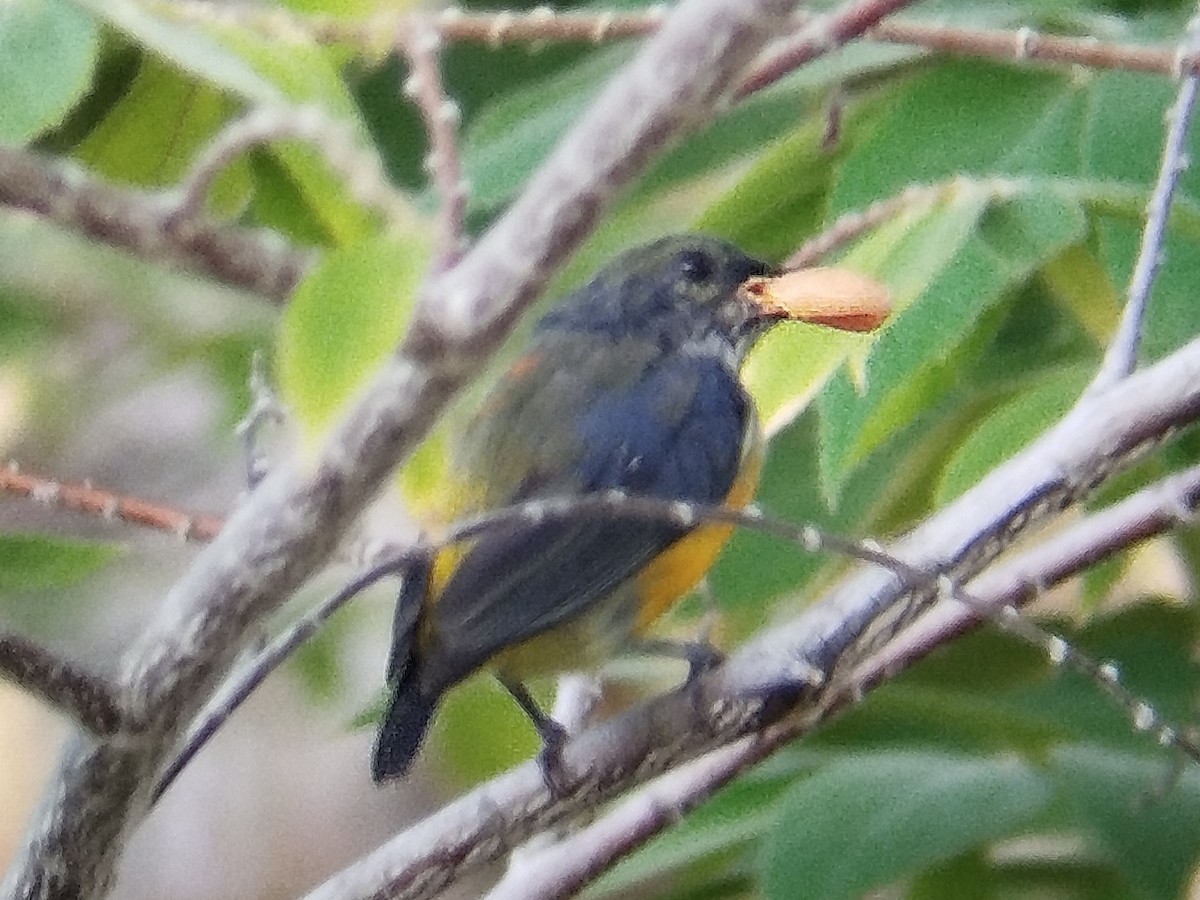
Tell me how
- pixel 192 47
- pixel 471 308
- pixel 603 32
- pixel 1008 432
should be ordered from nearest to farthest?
pixel 471 308 < pixel 192 47 < pixel 603 32 < pixel 1008 432

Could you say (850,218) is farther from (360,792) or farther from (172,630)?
(360,792)

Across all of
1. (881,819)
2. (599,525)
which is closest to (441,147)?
(599,525)

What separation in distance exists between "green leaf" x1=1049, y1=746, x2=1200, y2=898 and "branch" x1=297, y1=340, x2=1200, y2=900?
0.30 metres

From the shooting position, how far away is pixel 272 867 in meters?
1.94

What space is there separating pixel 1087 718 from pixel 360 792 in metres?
1.25

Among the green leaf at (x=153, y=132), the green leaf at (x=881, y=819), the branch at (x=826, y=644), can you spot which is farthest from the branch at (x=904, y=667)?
the green leaf at (x=153, y=132)

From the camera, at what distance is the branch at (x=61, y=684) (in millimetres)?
382

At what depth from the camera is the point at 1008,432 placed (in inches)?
27.6

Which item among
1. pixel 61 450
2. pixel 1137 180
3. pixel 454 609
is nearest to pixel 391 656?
pixel 454 609

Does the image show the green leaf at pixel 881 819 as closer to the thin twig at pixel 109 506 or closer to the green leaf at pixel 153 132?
the thin twig at pixel 109 506

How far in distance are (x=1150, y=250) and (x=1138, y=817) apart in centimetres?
37

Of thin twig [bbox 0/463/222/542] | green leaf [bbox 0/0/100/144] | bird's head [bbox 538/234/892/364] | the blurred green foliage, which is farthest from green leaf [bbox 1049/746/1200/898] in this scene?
green leaf [bbox 0/0/100/144]

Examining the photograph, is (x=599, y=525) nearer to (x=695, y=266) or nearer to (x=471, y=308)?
(x=695, y=266)

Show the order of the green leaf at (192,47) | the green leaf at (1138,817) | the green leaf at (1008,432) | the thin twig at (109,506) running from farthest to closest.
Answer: the green leaf at (1138,817), the green leaf at (1008,432), the thin twig at (109,506), the green leaf at (192,47)
